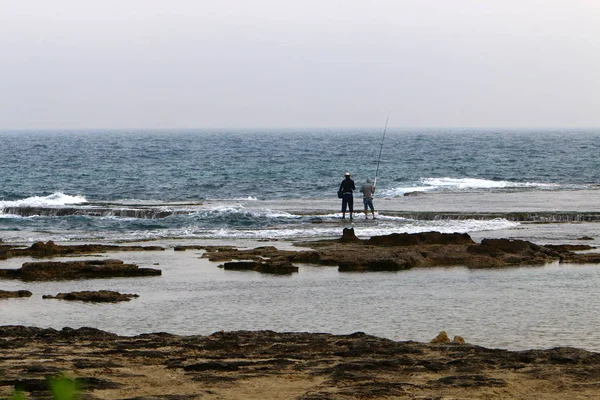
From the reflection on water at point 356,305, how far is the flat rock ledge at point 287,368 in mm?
1574

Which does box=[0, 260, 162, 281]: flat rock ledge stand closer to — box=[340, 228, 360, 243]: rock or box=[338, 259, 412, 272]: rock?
box=[338, 259, 412, 272]: rock

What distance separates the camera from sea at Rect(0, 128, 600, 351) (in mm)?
12625

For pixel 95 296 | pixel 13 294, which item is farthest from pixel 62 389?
pixel 13 294

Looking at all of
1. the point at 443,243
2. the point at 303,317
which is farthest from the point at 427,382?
the point at 443,243

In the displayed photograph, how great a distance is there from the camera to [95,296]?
14422 mm

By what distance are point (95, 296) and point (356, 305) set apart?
410 centimetres

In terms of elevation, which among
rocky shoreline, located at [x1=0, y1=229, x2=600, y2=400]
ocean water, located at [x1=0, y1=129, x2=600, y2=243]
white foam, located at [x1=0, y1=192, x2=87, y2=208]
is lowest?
white foam, located at [x1=0, y1=192, x2=87, y2=208]

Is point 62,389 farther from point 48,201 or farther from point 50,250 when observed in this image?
point 48,201

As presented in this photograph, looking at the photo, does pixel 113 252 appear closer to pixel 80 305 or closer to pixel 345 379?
pixel 80 305

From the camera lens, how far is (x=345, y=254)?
19.1m

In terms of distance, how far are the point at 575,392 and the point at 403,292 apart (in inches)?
293

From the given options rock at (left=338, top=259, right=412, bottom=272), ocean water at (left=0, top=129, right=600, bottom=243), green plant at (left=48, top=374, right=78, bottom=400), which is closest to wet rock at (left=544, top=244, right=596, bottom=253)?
rock at (left=338, top=259, right=412, bottom=272)

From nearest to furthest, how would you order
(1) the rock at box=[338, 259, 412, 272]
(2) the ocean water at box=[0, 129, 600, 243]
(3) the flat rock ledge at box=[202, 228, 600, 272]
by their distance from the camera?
1. (1) the rock at box=[338, 259, 412, 272]
2. (3) the flat rock ledge at box=[202, 228, 600, 272]
3. (2) the ocean water at box=[0, 129, 600, 243]

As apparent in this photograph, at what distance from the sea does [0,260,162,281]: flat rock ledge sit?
47 centimetres
